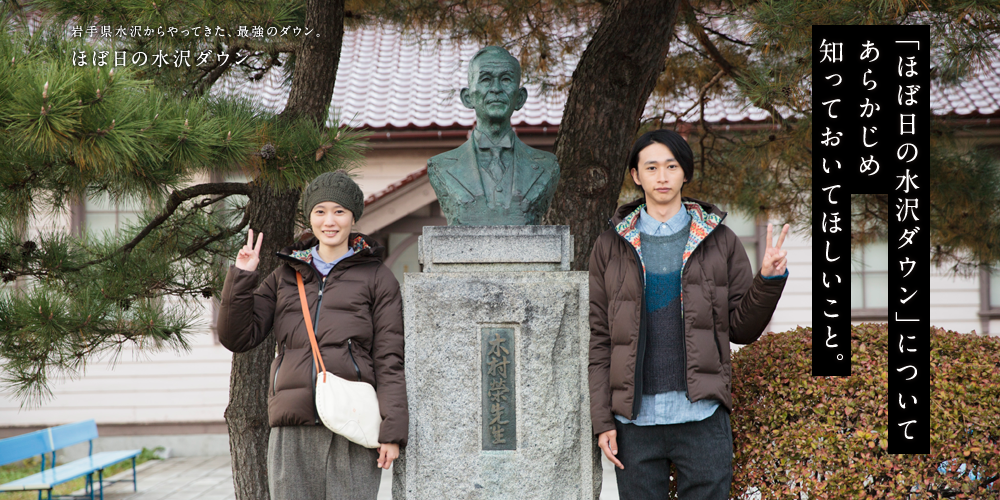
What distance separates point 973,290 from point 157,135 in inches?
331

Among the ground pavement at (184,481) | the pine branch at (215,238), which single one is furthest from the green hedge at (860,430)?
the ground pavement at (184,481)

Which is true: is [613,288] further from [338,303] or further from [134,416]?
[134,416]

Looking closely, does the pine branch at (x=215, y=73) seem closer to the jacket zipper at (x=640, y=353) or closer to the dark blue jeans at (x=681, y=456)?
the jacket zipper at (x=640, y=353)

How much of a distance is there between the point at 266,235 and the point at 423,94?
4.66m

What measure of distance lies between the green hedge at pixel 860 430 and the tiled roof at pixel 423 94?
399 centimetres

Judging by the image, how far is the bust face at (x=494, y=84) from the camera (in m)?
3.32

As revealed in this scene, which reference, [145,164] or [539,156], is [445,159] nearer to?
[539,156]

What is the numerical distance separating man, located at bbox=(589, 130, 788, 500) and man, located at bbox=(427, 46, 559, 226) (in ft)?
1.83

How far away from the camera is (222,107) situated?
346 centimetres

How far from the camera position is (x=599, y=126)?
4.67 metres

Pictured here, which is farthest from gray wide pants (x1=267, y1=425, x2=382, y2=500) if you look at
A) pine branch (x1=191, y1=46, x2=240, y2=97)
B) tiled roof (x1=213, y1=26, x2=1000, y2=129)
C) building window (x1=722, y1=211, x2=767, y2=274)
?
building window (x1=722, y1=211, x2=767, y2=274)

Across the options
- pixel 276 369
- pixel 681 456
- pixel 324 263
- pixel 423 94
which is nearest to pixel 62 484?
pixel 423 94

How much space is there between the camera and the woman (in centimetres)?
287

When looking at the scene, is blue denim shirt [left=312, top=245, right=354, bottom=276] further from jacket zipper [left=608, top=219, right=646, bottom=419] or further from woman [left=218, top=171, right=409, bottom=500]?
jacket zipper [left=608, top=219, right=646, bottom=419]
